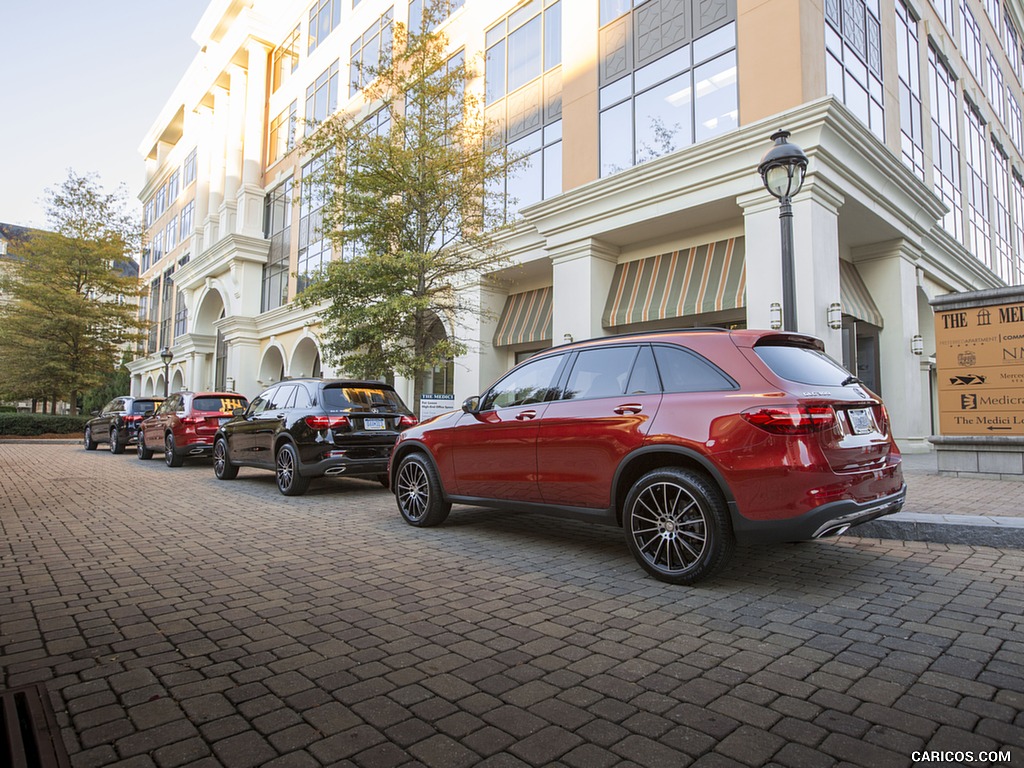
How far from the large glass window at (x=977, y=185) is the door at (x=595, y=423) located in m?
22.9

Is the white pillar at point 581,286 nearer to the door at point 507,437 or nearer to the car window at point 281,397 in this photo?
the car window at point 281,397

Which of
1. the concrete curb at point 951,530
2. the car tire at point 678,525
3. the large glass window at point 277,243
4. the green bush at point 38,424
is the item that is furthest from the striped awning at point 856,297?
the green bush at point 38,424

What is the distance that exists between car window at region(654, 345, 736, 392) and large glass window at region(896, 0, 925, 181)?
16515 mm

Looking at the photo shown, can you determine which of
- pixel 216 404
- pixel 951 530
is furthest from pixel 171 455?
pixel 951 530

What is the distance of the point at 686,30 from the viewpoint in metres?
14.0

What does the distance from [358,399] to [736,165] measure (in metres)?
9.00

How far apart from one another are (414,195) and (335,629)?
11370mm

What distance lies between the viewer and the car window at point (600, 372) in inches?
195

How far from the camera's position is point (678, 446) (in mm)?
4258

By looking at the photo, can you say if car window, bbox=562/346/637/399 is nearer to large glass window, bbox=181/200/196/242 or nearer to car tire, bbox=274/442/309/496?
car tire, bbox=274/442/309/496

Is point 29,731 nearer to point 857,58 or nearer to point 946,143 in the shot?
point 857,58

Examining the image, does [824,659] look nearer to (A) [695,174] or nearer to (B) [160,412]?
(A) [695,174]

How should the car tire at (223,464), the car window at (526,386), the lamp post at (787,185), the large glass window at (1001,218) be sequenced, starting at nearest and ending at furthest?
the car window at (526,386) → the lamp post at (787,185) → the car tire at (223,464) → the large glass window at (1001,218)

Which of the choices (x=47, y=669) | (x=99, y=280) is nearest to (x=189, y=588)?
(x=47, y=669)
